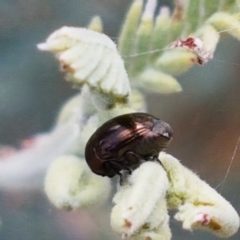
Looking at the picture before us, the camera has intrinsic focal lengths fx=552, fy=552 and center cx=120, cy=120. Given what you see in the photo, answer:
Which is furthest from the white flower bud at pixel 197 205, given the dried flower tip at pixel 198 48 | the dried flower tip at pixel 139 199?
the dried flower tip at pixel 198 48

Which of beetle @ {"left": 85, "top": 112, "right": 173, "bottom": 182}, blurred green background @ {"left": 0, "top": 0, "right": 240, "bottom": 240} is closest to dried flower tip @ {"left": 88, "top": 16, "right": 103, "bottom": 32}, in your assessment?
blurred green background @ {"left": 0, "top": 0, "right": 240, "bottom": 240}

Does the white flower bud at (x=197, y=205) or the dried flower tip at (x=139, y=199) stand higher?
the dried flower tip at (x=139, y=199)

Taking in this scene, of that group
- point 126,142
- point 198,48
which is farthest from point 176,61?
point 126,142

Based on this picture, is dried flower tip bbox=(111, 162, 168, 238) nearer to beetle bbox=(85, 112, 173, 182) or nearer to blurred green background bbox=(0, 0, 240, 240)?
beetle bbox=(85, 112, 173, 182)

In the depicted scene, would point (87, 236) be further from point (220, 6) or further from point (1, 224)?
point (220, 6)

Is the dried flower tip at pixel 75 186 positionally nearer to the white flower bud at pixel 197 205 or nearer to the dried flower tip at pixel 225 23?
the white flower bud at pixel 197 205

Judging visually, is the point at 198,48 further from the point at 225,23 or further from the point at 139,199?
the point at 139,199
